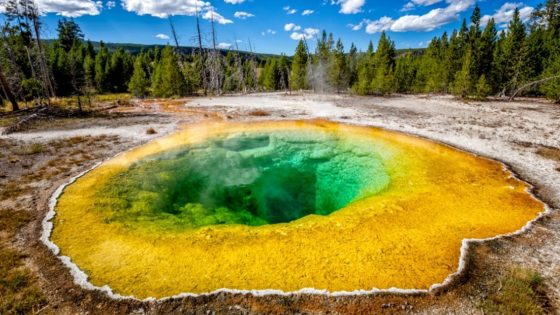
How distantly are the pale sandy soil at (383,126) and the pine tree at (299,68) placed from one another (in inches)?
1213

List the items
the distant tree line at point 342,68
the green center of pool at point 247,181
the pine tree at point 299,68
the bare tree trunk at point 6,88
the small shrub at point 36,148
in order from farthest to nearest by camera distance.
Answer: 1. the pine tree at point 299,68
2. the distant tree line at point 342,68
3. the bare tree trunk at point 6,88
4. the small shrub at point 36,148
5. the green center of pool at point 247,181

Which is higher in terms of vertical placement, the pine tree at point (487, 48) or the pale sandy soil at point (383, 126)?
the pine tree at point (487, 48)

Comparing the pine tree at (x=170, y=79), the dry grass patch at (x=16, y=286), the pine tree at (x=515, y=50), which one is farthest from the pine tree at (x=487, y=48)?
the dry grass patch at (x=16, y=286)

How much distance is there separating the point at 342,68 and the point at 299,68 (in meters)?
8.59

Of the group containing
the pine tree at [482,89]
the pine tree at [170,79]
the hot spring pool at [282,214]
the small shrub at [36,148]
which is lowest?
the hot spring pool at [282,214]

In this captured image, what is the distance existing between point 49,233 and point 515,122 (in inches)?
997

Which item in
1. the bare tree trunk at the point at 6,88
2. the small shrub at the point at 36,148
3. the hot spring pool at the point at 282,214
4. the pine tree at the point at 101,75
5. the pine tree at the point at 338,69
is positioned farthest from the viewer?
the pine tree at the point at 101,75

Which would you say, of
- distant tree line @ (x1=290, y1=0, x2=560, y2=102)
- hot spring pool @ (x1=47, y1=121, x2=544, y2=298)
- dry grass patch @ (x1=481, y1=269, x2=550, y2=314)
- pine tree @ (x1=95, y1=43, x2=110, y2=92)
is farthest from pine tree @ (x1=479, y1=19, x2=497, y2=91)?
pine tree @ (x1=95, y1=43, x2=110, y2=92)

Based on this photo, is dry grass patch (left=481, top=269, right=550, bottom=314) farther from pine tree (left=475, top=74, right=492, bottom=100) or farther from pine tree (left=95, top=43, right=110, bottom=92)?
pine tree (left=95, top=43, right=110, bottom=92)

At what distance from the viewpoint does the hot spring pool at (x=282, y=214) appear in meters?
6.02

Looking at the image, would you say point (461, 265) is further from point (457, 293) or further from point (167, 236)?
point (167, 236)

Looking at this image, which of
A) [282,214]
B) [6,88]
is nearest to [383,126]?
[282,214]

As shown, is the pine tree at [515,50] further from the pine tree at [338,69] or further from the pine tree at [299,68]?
the pine tree at [299,68]

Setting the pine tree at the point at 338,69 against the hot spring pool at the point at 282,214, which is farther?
the pine tree at the point at 338,69
